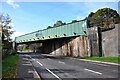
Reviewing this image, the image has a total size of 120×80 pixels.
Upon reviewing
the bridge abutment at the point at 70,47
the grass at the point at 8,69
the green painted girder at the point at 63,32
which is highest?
the green painted girder at the point at 63,32

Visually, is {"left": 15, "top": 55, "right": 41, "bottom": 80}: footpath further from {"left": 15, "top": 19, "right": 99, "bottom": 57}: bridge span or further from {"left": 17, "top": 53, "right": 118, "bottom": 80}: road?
{"left": 15, "top": 19, "right": 99, "bottom": 57}: bridge span

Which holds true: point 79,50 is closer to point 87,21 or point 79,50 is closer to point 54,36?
point 87,21

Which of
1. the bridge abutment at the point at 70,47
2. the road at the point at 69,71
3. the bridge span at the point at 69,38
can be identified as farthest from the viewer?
the bridge abutment at the point at 70,47

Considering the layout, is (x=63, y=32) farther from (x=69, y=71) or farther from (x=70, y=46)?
(x=69, y=71)

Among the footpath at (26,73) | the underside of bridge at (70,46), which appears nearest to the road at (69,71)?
the footpath at (26,73)

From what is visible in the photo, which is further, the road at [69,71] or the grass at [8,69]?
the road at [69,71]

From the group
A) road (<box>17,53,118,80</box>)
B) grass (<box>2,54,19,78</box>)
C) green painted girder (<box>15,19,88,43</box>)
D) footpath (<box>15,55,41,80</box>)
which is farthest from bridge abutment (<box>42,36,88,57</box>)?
footpath (<box>15,55,41,80</box>)

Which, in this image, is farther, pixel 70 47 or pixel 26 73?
pixel 70 47

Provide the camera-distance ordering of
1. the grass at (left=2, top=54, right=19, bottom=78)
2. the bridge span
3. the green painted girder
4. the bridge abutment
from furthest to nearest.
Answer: the green painted girder
the bridge abutment
the bridge span
the grass at (left=2, top=54, right=19, bottom=78)

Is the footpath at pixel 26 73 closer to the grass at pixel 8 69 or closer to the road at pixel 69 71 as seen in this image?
the road at pixel 69 71

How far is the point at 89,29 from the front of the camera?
5094 centimetres

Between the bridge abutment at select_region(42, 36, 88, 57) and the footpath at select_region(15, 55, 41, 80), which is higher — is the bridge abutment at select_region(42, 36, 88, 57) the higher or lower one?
the higher one

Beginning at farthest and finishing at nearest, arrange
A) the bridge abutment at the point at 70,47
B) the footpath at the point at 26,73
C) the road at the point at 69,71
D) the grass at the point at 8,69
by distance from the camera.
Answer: the bridge abutment at the point at 70,47 → the road at the point at 69,71 → the grass at the point at 8,69 → the footpath at the point at 26,73

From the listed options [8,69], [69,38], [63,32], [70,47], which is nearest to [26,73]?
[8,69]
